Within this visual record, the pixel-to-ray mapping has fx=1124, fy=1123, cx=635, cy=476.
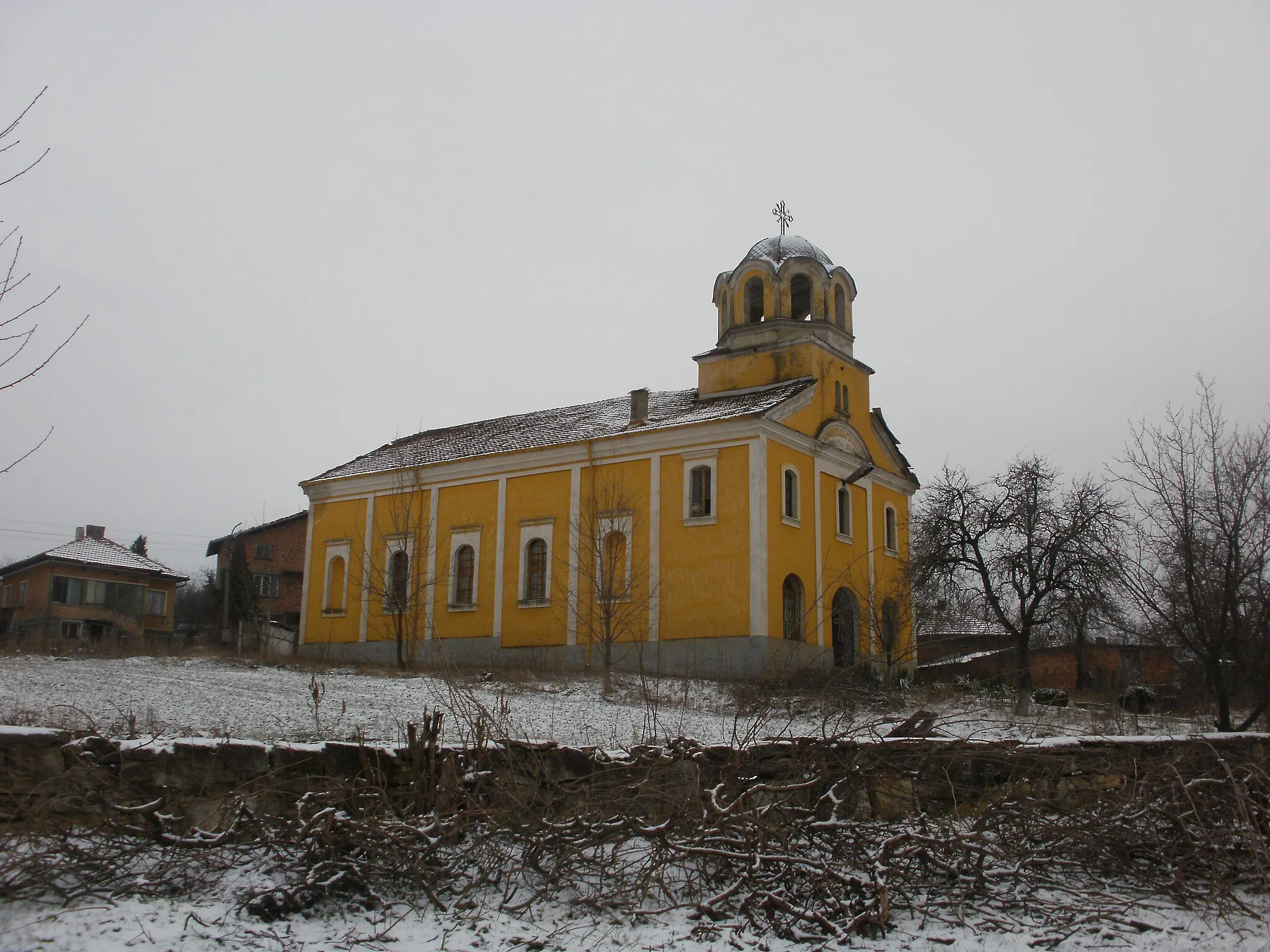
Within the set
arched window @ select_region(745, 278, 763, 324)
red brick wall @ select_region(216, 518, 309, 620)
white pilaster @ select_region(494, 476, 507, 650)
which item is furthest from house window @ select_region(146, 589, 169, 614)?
arched window @ select_region(745, 278, 763, 324)

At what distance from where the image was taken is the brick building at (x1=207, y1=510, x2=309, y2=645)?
49344 mm

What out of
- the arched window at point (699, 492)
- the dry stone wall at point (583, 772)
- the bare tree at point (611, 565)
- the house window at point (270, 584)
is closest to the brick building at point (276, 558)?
the house window at point (270, 584)

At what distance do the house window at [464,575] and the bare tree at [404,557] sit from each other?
0.85m

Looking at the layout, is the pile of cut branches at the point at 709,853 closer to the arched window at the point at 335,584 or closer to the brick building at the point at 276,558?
the arched window at the point at 335,584

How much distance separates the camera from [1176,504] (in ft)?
51.0

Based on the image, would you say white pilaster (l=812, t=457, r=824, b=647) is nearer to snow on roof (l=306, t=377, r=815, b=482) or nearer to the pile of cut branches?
snow on roof (l=306, t=377, r=815, b=482)

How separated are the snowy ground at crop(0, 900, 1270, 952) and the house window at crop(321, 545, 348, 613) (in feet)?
94.6

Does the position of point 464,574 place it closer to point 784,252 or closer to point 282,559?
point 784,252

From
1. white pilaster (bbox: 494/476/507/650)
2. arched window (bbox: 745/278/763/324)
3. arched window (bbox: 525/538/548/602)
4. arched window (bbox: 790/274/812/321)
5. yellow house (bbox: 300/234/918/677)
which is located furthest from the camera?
arched window (bbox: 745/278/763/324)

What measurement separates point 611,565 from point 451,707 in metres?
17.8

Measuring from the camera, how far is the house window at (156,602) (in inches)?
2036

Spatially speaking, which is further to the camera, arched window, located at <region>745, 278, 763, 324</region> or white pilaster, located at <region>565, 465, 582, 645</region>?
arched window, located at <region>745, 278, 763, 324</region>

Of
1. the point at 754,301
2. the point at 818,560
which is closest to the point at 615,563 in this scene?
the point at 818,560

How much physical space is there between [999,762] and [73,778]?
6802 millimetres
